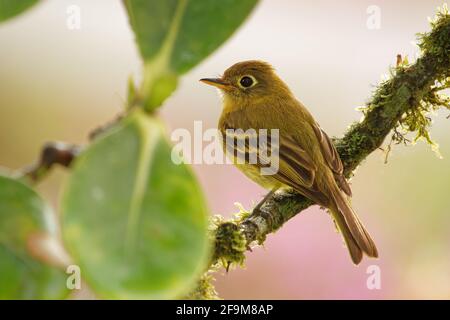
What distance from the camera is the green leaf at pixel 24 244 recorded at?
18.5 inches

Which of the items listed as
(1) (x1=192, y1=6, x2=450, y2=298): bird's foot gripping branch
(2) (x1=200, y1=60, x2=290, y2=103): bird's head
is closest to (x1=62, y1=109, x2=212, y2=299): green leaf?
(1) (x1=192, y1=6, x2=450, y2=298): bird's foot gripping branch

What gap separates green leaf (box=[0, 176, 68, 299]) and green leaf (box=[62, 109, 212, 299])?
0.20 feet

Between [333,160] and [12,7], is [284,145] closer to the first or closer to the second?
[333,160]

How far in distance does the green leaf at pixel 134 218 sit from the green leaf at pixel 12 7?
0.40 ft

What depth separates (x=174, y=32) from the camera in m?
0.49

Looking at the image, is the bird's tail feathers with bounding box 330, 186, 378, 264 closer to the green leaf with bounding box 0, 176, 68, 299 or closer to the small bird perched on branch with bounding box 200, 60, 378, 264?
the small bird perched on branch with bounding box 200, 60, 378, 264

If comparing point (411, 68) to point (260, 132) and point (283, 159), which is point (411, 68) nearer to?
point (283, 159)

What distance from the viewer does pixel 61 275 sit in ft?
1.59

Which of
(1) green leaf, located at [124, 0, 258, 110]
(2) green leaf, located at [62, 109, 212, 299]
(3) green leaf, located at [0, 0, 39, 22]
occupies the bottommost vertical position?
(2) green leaf, located at [62, 109, 212, 299]

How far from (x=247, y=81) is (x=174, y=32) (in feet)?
10.3

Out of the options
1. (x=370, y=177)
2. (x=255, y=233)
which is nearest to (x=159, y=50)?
(x=255, y=233)

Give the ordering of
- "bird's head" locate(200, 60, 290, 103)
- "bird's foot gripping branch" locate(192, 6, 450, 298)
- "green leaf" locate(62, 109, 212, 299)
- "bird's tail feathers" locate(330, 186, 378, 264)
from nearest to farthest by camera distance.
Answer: "green leaf" locate(62, 109, 212, 299)
"bird's foot gripping branch" locate(192, 6, 450, 298)
"bird's tail feathers" locate(330, 186, 378, 264)
"bird's head" locate(200, 60, 290, 103)

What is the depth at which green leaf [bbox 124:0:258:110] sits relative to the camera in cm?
48

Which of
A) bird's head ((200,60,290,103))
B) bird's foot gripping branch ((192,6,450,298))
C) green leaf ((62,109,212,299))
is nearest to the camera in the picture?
green leaf ((62,109,212,299))
